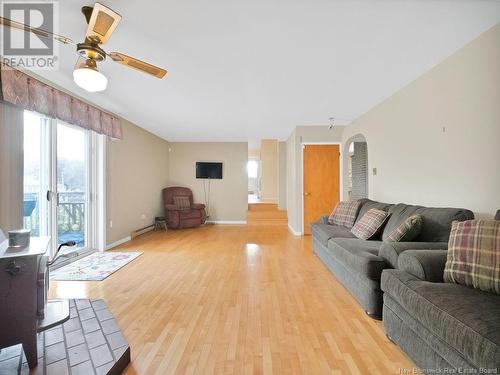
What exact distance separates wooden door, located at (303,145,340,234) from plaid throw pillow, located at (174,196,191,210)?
3282 mm

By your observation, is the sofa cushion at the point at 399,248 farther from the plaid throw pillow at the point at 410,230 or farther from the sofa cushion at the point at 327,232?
the sofa cushion at the point at 327,232

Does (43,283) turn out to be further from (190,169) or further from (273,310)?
(190,169)

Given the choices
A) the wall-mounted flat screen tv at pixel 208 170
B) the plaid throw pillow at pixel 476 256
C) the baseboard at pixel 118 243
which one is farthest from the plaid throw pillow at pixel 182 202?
the plaid throw pillow at pixel 476 256

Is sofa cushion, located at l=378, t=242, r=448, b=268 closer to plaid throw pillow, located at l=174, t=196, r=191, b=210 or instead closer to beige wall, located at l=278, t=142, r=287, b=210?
plaid throw pillow, located at l=174, t=196, r=191, b=210

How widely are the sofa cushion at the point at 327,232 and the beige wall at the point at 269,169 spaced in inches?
193

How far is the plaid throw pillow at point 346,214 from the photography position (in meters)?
3.68

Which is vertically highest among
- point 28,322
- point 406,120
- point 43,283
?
point 406,120

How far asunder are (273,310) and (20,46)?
→ 347 cm

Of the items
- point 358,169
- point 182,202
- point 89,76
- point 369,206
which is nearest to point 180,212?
point 182,202

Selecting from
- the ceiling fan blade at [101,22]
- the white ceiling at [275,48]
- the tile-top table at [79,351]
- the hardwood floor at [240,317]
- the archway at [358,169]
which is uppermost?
the white ceiling at [275,48]

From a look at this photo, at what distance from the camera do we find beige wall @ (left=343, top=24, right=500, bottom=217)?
212cm

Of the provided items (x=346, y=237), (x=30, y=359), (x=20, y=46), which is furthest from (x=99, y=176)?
(x=346, y=237)

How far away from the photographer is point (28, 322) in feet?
4.77

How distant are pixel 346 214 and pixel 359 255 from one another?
161 cm
